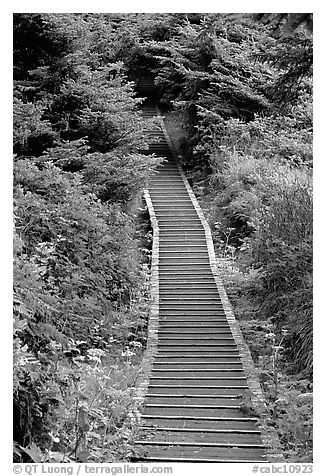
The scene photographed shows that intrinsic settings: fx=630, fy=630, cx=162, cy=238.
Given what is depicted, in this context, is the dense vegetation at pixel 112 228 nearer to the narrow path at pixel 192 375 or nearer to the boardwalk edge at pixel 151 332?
the boardwalk edge at pixel 151 332

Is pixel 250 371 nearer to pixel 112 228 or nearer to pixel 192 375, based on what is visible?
Answer: pixel 192 375

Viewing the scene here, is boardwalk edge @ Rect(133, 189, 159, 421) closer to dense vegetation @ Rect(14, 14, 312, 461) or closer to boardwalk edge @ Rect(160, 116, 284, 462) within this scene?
dense vegetation @ Rect(14, 14, 312, 461)

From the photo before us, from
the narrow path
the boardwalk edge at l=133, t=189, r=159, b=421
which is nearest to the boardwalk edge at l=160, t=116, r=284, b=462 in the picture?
the narrow path

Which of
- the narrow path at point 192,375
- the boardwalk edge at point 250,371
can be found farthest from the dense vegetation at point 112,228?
the narrow path at point 192,375

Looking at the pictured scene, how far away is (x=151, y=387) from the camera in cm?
704

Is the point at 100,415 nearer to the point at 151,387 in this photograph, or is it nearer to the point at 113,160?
the point at 151,387

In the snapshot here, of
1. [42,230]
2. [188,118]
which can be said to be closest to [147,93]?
[188,118]

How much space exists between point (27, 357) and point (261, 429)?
93.9 inches

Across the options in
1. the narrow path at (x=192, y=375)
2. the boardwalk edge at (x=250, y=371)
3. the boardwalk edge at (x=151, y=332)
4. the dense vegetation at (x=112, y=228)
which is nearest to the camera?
the dense vegetation at (x=112, y=228)

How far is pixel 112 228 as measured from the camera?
9.48 meters

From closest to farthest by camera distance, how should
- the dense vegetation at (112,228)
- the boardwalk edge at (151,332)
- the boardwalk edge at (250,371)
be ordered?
the dense vegetation at (112,228)
the boardwalk edge at (250,371)
the boardwalk edge at (151,332)

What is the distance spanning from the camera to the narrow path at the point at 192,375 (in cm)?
580

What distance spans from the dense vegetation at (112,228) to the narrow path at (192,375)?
30 cm
